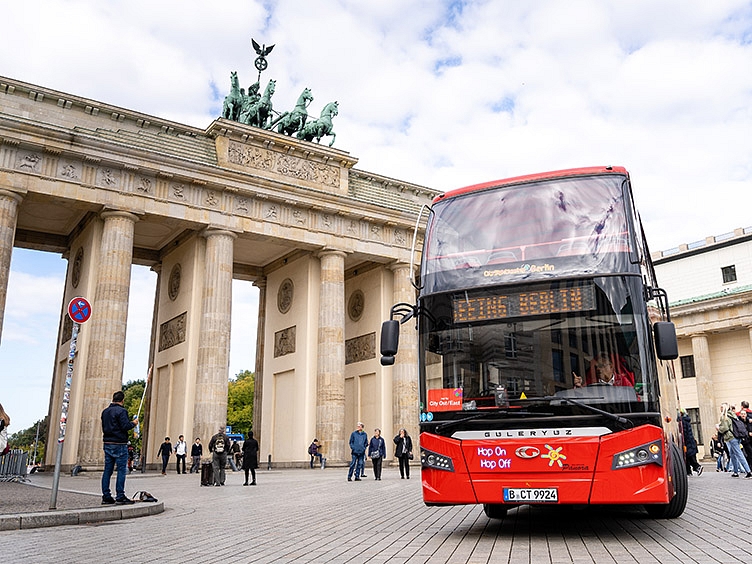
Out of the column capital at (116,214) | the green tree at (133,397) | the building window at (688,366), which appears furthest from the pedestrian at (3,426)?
the green tree at (133,397)

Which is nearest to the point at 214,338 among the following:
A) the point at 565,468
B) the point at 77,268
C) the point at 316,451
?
the point at 316,451

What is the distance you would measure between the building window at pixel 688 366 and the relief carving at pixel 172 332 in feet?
94.1

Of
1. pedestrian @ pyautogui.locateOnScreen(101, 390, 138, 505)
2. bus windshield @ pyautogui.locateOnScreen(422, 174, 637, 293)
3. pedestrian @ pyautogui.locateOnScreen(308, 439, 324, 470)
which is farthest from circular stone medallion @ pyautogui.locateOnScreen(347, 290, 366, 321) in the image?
bus windshield @ pyautogui.locateOnScreen(422, 174, 637, 293)

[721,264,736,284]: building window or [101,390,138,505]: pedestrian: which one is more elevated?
[721,264,736,284]: building window

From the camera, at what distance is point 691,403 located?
135 ft

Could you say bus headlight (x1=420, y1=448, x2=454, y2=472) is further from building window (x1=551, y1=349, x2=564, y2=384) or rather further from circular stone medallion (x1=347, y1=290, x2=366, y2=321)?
circular stone medallion (x1=347, y1=290, x2=366, y2=321)

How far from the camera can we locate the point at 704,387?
126 ft

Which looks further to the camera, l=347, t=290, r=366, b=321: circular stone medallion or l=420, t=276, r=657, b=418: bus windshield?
l=347, t=290, r=366, b=321: circular stone medallion

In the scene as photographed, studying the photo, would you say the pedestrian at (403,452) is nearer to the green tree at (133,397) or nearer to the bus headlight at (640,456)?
the bus headlight at (640,456)

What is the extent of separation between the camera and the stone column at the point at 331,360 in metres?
31.2

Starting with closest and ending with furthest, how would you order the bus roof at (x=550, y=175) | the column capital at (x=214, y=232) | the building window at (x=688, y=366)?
1. the bus roof at (x=550, y=175)
2. the column capital at (x=214, y=232)
3. the building window at (x=688, y=366)

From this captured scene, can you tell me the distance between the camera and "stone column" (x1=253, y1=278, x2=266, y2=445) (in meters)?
36.4

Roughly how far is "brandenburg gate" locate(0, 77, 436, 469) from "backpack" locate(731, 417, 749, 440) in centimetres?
1791

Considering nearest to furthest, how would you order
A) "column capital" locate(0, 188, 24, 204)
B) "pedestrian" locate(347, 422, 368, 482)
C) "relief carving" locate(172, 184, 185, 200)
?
1. "pedestrian" locate(347, 422, 368, 482)
2. "column capital" locate(0, 188, 24, 204)
3. "relief carving" locate(172, 184, 185, 200)
